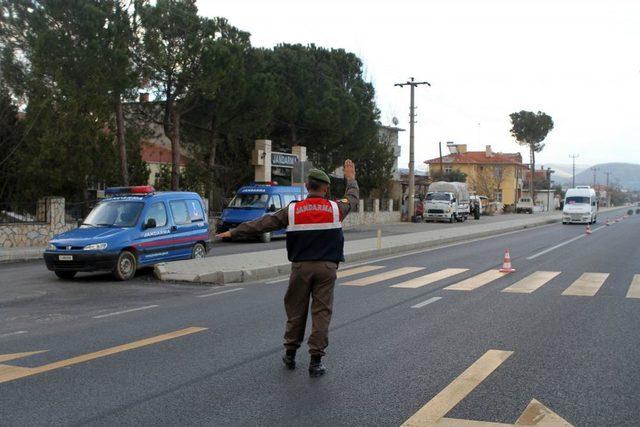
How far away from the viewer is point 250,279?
13469 millimetres

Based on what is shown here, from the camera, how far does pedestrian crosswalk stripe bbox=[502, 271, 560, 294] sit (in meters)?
11.7

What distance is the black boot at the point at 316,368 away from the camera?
592 cm

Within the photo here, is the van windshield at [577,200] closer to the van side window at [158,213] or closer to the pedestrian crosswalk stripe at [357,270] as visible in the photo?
the pedestrian crosswalk stripe at [357,270]

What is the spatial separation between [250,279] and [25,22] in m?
14.3

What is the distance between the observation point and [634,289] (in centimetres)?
1179

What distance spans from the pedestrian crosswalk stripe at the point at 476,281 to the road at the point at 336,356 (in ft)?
0.57

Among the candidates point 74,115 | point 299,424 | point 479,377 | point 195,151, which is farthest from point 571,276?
point 195,151

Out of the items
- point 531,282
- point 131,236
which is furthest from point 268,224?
point 531,282

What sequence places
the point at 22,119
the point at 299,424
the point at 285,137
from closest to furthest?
the point at 299,424 → the point at 22,119 → the point at 285,137

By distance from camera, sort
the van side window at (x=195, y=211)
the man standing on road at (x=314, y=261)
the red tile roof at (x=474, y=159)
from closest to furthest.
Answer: the man standing on road at (x=314, y=261) → the van side window at (x=195, y=211) → the red tile roof at (x=474, y=159)

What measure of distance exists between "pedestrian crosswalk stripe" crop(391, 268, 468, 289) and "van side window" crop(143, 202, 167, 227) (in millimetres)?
5561

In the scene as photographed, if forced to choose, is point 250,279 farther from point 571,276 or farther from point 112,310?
point 571,276

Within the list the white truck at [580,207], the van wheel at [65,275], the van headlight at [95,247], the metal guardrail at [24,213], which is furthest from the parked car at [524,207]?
the van headlight at [95,247]

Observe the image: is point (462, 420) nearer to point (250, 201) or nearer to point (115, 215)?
point (115, 215)
